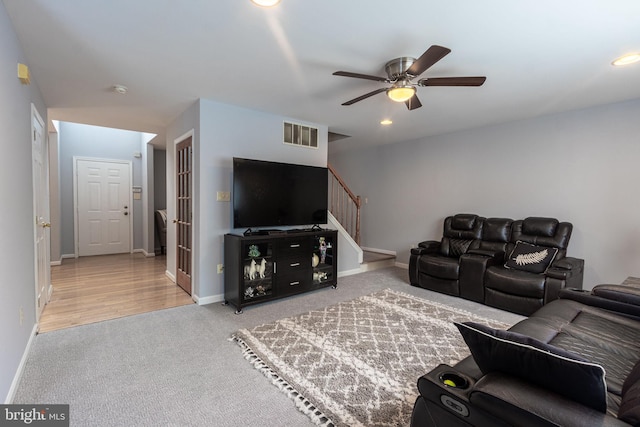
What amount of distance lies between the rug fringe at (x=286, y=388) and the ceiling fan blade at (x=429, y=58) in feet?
7.61

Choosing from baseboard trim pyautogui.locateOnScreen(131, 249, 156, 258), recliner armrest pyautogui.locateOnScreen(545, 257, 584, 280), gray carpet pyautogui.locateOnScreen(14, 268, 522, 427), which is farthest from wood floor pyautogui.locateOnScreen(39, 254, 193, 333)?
recliner armrest pyautogui.locateOnScreen(545, 257, 584, 280)

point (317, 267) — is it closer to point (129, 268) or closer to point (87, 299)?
point (87, 299)

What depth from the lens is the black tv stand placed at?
3.37 metres

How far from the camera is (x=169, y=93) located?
10.7 ft

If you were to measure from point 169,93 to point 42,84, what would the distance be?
1.19 m

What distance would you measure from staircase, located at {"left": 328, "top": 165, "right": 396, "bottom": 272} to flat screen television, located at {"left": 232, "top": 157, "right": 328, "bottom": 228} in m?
0.88

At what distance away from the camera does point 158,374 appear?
7.00 ft

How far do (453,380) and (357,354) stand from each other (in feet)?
4.34

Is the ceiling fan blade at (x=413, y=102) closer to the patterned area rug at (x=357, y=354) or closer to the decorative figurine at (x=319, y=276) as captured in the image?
the patterned area rug at (x=357, y=354)

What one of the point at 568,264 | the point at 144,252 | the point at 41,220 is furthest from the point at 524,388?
the point at 144,252

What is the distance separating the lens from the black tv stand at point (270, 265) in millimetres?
3365

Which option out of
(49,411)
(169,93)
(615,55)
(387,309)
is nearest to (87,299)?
(49,411)

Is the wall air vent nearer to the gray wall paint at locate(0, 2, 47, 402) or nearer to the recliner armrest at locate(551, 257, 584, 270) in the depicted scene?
the gray wall paint at locate(0, 2, 47, 402)

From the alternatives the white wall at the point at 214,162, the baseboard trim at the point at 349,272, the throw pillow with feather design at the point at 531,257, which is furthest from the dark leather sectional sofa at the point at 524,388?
the baseboard trim at the point at 349,272
